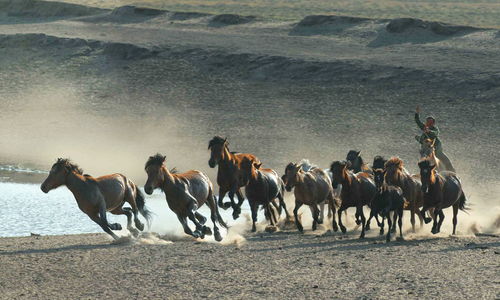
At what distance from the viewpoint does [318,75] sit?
4178 centimetres

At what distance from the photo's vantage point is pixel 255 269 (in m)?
15.1

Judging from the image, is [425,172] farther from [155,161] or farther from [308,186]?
[155,161]

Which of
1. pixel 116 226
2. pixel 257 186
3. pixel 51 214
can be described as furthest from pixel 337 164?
pixel 51 214

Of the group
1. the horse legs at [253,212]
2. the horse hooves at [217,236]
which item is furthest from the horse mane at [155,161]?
the horse legs at [253,212]

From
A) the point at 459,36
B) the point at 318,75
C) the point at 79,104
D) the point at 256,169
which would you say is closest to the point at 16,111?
the point at 79,104

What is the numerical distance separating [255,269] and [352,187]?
5022mm

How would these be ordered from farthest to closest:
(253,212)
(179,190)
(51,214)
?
(51,214), (253,212), (179,190)

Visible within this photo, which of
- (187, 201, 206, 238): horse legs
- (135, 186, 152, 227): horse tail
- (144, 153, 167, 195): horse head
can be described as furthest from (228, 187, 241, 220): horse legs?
(144, 153, 167, 195): horse head

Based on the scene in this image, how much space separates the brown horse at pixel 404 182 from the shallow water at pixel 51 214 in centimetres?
418

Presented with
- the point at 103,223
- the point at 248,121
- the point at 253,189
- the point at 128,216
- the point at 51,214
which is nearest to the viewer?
the point at 103,223

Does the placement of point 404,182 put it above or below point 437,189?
above

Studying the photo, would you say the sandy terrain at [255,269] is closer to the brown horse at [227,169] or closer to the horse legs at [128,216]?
the horse legs at [128,216]

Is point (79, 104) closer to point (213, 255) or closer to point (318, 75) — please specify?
point (318, 75)

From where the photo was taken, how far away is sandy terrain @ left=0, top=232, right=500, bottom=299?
13.4 meters
